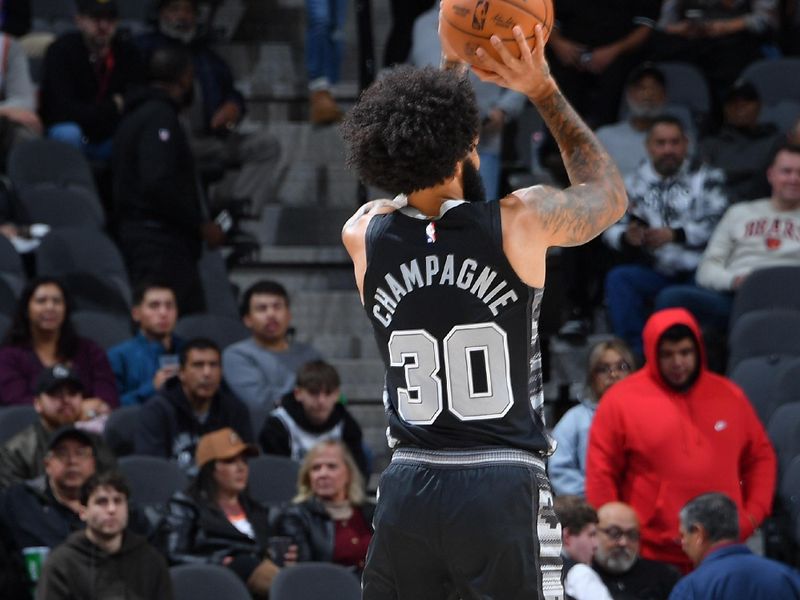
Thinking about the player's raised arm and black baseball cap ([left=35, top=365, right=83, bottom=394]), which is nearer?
the player's raised arm

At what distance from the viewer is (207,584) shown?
7.14 m

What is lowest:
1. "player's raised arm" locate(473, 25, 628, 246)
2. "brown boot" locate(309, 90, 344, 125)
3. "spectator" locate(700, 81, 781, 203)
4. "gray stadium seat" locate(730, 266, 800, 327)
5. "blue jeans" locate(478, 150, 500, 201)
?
"gray stadium seat" locate(730, 266, 800, 327)

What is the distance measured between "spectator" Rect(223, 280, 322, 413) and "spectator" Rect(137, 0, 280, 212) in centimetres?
202

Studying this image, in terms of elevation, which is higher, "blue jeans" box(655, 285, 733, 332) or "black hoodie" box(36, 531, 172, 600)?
"blue jeans" box(655, 285, 733, 332)

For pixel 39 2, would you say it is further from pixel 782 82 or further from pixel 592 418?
pixel 592 418

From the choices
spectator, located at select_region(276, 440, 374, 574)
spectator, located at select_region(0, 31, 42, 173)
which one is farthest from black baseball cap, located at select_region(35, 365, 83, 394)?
spectator, located at select_region(0, 31, 42, 173)

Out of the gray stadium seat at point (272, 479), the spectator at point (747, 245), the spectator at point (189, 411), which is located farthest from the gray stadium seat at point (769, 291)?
the spectator at point (189, 411)

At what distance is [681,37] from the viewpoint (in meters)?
12.2

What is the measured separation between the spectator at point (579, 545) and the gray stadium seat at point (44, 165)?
453 centimetres

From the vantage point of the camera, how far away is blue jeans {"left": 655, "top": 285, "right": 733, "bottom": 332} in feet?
31.1

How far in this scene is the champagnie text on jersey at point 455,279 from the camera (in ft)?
14.0

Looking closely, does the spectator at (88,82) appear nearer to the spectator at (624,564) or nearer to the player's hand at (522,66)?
the spectator at (624,564)

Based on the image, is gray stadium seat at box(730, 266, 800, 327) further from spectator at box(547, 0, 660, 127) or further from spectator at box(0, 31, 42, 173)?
spectator at box(0, 31, 42, 173)

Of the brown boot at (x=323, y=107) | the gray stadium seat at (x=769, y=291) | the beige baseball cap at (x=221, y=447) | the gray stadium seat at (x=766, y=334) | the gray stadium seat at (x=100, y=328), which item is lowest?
the beige baseball cap at (x=221, y=447)
